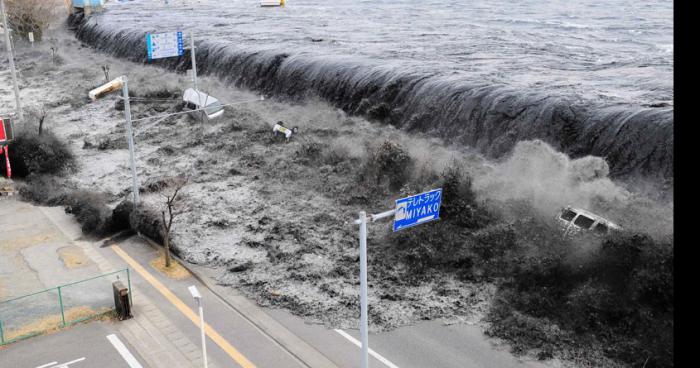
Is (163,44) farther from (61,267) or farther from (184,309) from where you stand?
(184,309)

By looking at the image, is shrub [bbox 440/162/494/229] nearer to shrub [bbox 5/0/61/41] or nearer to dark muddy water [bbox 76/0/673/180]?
dark muddy water [bbox 76/0/673/180]

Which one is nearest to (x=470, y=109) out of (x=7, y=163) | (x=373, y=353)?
(x=373, y=353)

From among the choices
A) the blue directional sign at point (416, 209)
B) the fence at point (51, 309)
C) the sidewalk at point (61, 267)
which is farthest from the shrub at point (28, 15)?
the blue directional sign at point (416, 209)

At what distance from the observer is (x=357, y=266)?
2448cm

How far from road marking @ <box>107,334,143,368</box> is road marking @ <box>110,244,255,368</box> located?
2.24 meters

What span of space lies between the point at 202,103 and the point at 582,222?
93.0 ft

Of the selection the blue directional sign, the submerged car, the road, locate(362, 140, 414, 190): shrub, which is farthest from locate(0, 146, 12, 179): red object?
the blue directional sign

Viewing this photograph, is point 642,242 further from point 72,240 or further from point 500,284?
point 72,240

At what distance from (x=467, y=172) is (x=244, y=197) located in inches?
419

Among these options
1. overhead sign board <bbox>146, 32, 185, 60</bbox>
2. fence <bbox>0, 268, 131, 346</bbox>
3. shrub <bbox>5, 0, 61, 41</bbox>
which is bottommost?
fence <bbox>0, 268, 131, 346</bbox>

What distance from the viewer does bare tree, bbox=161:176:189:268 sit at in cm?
2378

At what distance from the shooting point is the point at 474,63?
44.3 m

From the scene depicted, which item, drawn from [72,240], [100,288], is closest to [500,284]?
[100,288]

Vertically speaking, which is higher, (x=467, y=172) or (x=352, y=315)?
(x=467, y=172)
